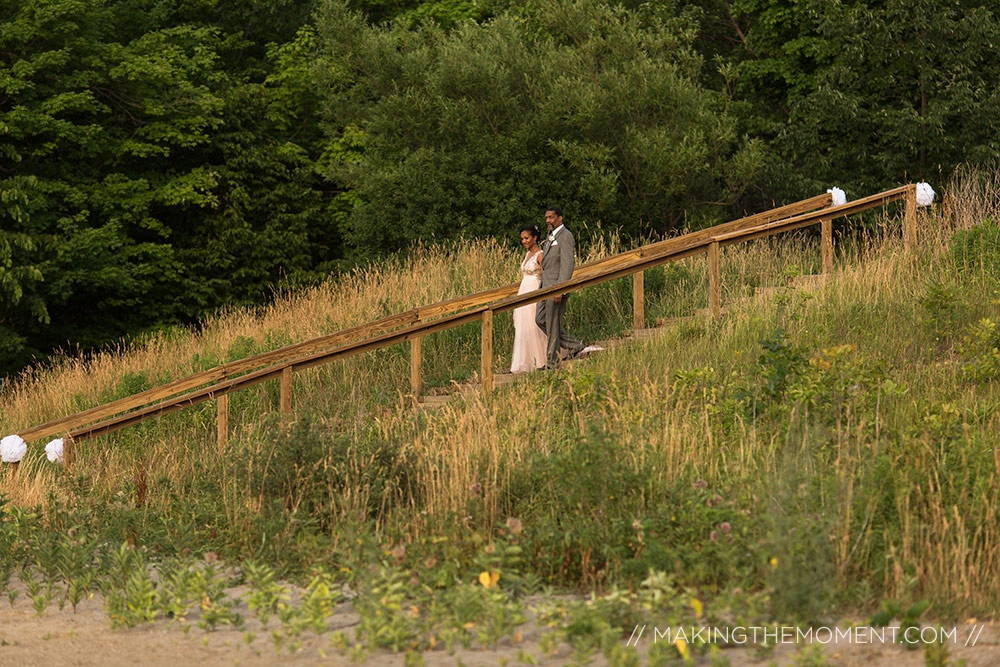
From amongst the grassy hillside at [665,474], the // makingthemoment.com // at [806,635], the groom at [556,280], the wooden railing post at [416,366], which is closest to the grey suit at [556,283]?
the groom at [556,280]

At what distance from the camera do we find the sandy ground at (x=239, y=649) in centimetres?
503

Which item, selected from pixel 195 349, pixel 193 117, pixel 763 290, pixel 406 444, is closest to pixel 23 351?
pixel 193 117

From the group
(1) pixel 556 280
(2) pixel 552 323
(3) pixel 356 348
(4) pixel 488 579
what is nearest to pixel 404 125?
(1) pixel 556 280

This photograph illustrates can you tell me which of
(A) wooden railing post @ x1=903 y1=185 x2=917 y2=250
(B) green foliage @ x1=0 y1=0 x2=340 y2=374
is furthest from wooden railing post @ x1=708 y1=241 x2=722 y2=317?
(B) green foliage @ x1=0 y1=0 x2=340 y2=374

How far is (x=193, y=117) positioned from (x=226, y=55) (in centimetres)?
563

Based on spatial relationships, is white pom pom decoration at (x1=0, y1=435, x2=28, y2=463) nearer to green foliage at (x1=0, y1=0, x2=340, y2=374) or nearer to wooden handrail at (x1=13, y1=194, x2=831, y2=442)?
wooden handrail at (x1=13, y1=194, x2=831, y2=442)

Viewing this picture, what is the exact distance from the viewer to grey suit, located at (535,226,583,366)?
12.1m

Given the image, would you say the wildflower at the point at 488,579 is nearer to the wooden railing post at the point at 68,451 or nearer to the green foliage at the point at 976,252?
the wooden railing post at the point at 68,451

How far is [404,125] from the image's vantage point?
2269 cm

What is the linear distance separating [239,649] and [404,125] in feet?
58.9

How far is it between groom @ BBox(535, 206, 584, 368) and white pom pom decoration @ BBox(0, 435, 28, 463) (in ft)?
16.0

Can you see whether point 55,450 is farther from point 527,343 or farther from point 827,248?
→ point 827,248

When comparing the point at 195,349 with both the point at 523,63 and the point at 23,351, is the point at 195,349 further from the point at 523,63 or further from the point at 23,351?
the point at 23,351

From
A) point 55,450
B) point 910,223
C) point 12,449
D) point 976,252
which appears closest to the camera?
point 55,450
